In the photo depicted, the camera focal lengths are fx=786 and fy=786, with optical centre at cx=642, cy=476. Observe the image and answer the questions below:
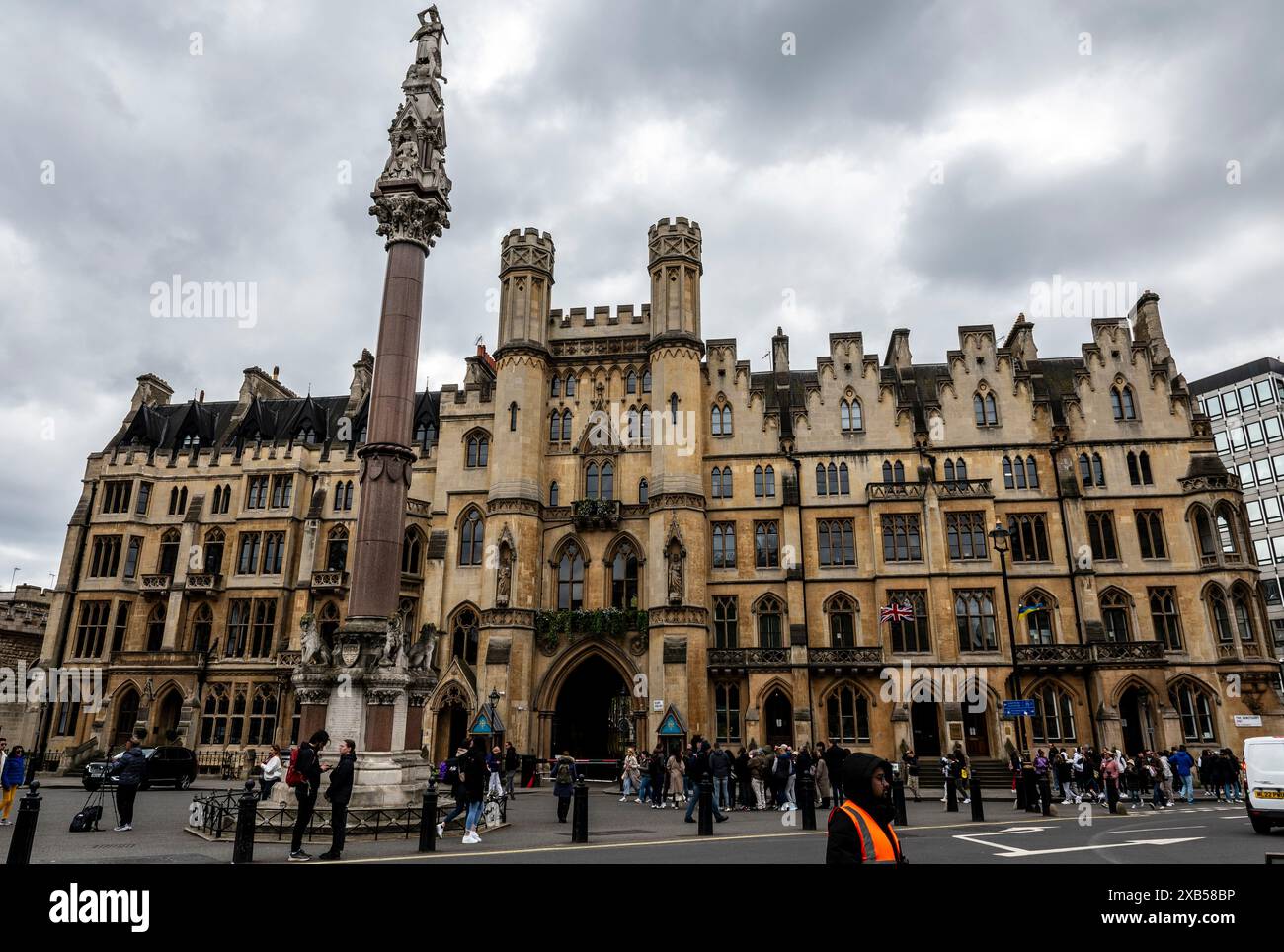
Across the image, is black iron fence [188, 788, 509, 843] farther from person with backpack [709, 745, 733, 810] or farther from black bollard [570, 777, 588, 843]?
person with backpack [709, 745, 733, 810]

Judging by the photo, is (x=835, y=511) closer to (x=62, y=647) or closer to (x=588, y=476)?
(x=588, y=476)

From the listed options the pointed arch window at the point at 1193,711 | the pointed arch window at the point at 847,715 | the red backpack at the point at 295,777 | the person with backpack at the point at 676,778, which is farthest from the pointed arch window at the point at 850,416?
the red backpack at the point at 295,777

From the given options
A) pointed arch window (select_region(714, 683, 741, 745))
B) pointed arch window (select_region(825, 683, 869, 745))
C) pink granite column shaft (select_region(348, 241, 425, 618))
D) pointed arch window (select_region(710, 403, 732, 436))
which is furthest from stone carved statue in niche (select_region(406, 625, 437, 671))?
pointed arch window (select_region(710, 403, 732, 436))

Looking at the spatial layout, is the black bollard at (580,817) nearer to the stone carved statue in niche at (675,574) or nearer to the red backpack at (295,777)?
the red backpack at (295,777)

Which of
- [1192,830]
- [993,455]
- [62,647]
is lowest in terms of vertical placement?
[1192,830]

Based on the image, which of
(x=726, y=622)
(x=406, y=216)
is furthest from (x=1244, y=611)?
(x=406, y=216)

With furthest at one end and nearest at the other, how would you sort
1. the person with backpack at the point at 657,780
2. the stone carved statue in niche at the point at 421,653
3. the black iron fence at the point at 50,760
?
the black iron fence at the point at 50,760 < the person with backpack at the point at 657,780 < the stone carved statue in niche at the point at 421,653

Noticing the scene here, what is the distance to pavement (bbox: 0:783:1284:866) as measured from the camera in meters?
12.2

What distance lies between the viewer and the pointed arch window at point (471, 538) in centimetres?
3778

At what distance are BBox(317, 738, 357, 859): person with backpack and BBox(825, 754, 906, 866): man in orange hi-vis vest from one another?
10.2 meters

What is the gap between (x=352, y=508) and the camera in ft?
134

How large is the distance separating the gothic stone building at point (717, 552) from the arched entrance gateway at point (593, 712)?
0.15 metres

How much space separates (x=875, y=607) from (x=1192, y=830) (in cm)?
1874
